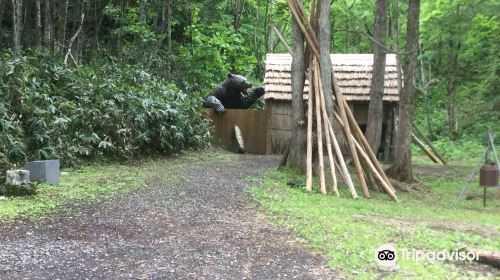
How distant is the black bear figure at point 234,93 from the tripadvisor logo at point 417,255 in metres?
11.7

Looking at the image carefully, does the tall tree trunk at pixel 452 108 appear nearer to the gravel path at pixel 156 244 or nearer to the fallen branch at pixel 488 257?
the gravel path at pixel 156 244

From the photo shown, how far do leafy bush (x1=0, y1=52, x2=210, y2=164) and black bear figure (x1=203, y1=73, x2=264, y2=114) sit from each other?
9.59 ft

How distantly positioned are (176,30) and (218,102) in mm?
6300

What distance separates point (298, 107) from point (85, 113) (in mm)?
4377

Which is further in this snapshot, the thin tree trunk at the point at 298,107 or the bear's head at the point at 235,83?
the bear's head at the point at 235,83

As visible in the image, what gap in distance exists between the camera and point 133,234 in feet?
18.6

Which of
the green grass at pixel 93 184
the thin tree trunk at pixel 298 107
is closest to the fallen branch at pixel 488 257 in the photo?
the green grass at pixel 93 184

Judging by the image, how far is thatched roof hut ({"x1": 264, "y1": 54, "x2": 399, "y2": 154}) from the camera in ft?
49.4

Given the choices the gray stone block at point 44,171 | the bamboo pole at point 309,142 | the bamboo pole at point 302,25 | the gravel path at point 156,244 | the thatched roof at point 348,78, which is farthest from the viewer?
the thatched roof at point 348,78

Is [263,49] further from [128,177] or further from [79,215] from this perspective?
[79,215]

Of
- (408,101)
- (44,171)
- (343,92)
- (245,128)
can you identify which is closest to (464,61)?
(343,92)

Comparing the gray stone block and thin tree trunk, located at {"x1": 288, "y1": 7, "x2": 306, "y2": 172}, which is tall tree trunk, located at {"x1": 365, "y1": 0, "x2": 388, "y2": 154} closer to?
thin tree trunk, located at {"x1": 288, "y1": 7, "x2": 306, "y2": 172}

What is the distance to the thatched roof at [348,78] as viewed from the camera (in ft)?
49.2

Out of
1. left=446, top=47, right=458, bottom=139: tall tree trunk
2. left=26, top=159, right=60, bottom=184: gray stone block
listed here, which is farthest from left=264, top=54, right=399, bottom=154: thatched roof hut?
left=26, top=159, right=60, bottom=184: gray stone block
